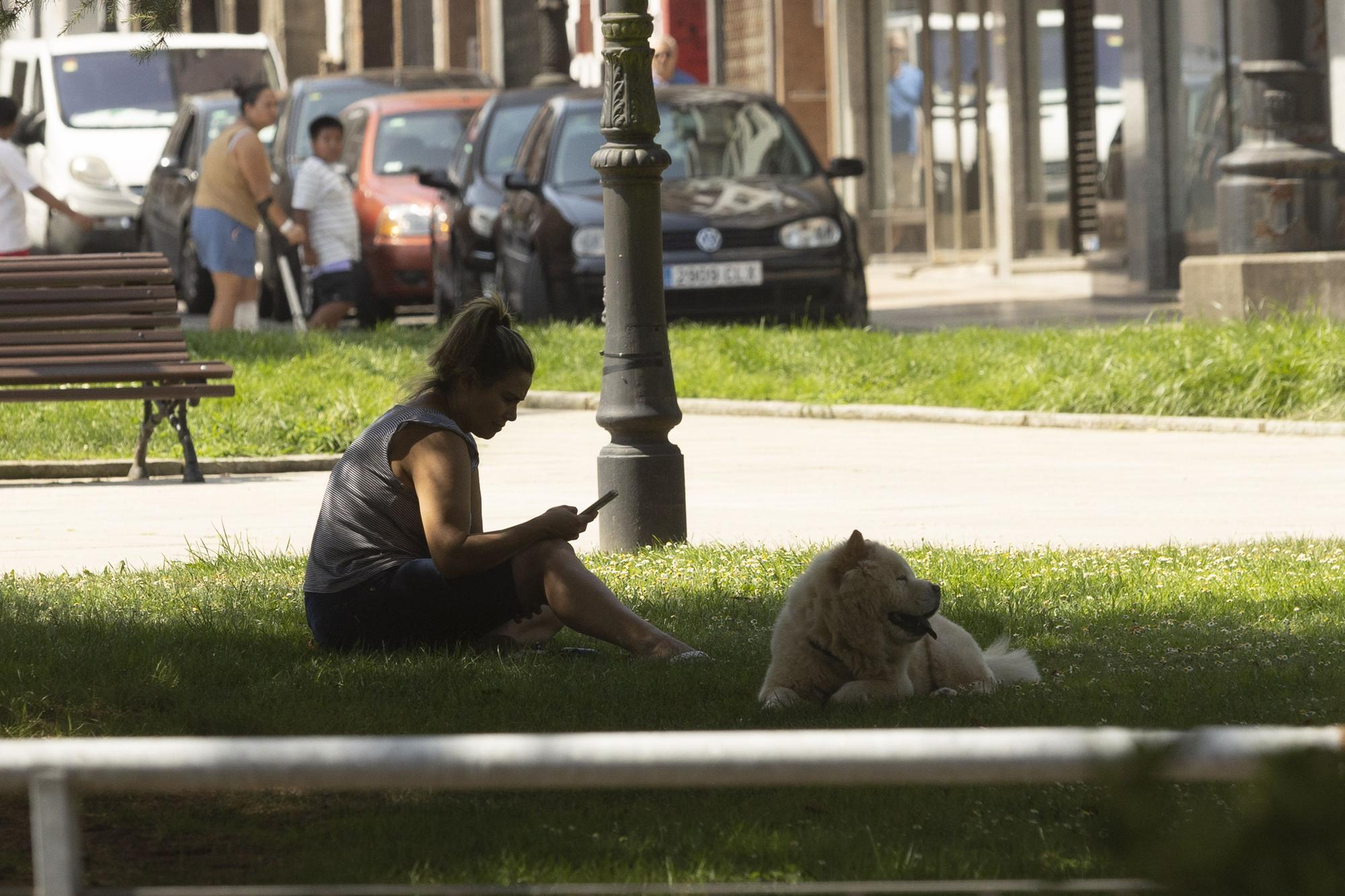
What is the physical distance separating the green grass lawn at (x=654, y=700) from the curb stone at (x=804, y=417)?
3320 mm

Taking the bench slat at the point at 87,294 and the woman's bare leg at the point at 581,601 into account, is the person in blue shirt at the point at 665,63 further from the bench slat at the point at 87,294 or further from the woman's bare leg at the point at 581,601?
the woman's bare leg at the point at 581,601

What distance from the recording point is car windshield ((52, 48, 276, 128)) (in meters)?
24.7

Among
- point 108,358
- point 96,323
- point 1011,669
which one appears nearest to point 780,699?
point 1011,669

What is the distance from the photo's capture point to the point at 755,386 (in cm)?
1358

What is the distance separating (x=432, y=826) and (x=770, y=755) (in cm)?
213

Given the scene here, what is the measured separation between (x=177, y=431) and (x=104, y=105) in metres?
15.2

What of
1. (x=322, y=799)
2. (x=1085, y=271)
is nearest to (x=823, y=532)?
(x=322, y=799)

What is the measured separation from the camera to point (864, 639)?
5.27m

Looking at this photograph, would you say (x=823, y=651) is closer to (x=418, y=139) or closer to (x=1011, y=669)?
(x=1011, y=669)

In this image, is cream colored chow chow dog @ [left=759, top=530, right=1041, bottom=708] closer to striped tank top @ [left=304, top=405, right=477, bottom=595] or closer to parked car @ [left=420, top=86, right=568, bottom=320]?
striped tank top @ [left=304, top=405, right=477, bottom=595]

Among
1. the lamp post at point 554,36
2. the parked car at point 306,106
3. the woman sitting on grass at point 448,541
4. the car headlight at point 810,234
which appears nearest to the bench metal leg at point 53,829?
the woman sitting on grass at point 448,541

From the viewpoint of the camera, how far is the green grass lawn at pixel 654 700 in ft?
13.4

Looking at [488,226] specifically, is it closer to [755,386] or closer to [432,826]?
[755,386]

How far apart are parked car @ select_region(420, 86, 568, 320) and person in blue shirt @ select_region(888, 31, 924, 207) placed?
8935 mm
